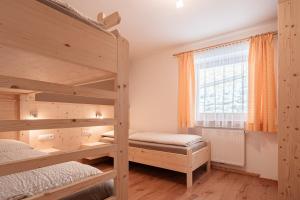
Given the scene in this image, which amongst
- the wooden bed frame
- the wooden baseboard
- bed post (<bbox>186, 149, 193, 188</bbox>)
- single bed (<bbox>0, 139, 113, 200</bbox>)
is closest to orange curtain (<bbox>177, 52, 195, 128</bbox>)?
the wooden bed frame

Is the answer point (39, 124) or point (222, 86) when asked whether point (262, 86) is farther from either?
point (39, 124)

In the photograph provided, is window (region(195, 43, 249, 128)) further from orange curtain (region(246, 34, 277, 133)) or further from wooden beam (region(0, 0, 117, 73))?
wooden beam (region(0, 0, 117, 73))

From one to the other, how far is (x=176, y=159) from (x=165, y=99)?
1639 millimetres

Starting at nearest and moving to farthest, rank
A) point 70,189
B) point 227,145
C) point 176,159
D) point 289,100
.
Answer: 1. point 70,189
2. point 289,100
3. point 176,159
4. point 227,145

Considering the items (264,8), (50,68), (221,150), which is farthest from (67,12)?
(221,150)

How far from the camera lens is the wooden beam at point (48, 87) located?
25.8 inches

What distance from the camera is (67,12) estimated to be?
2.80 ft

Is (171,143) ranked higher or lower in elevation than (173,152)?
higher

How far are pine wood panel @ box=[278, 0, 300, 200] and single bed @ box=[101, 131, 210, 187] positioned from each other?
1.14 m

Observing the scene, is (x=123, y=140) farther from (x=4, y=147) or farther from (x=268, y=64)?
(x=268, y=64)

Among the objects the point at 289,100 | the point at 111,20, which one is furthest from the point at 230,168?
the point at 111,20

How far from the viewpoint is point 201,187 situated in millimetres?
2533

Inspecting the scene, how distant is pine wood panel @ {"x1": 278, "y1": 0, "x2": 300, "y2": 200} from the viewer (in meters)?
1.54

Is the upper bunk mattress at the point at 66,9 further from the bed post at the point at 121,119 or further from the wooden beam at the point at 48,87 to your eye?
the wooden beam at the point at 48,87
